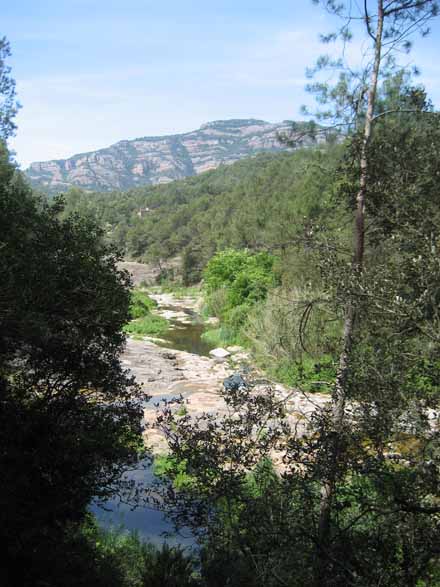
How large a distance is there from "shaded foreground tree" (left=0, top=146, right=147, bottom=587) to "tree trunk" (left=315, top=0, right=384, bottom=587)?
3.18 m

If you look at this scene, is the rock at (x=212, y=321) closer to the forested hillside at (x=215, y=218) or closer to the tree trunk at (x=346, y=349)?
the forested hillside at (x=215, y=218)

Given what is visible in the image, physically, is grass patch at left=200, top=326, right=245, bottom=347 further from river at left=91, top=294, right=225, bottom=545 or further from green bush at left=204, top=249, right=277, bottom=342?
river at left=91, top=294, right=225, bottom=545

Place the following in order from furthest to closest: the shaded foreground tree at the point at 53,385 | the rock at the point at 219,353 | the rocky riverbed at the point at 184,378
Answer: the rock at the point at 219,353 → the rocky riverbed at the point at 184,378 → the shaded foreground tree at the point at 53,385

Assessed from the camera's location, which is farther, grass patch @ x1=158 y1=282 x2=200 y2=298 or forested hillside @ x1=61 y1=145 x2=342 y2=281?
grass patch @ x1=158 y1=282 x2=200 y2=298

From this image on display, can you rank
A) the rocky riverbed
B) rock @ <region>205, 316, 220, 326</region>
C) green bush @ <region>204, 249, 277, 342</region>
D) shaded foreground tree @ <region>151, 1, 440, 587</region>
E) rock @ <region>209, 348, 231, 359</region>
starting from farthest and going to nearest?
rock @ <region>205, 316, 220, 326</region> → green bush @ <region>204, 249, 277, 342</region> → rock @ <region>209, 348, 231, 359</region> → the rocky riverbed → shaded foreground tree @ <region>151, 1, 440, 587</region>

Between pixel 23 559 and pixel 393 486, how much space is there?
440cm

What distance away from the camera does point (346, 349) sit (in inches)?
203

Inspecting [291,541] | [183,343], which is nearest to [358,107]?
[291,541]

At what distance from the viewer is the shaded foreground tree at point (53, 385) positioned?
19.1ft

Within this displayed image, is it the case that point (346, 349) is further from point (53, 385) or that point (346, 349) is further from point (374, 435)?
point (53, 385)

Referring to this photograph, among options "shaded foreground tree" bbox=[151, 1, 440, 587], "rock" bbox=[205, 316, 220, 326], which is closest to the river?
"rock" bbox=[205, 316, 220, 326]

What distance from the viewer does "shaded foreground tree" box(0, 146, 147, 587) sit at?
583 centimetres

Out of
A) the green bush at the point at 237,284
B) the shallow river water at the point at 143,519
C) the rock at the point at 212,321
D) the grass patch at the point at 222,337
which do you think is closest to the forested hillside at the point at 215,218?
the green bush at the point at 237,284

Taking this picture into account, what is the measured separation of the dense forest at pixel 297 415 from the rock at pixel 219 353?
17.2 m
